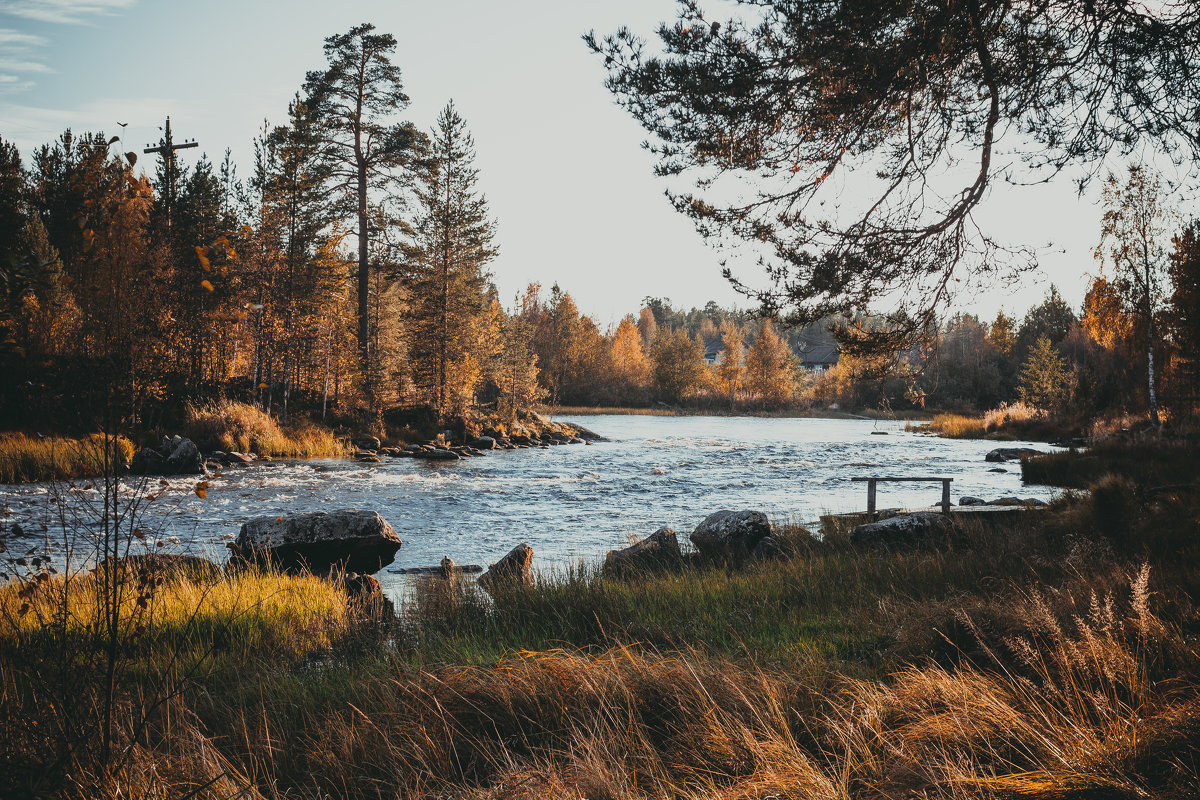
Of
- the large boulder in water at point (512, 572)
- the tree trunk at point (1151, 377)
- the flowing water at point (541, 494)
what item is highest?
the tree trunk at point (1151, 377)

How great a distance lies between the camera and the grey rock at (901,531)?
8570mm

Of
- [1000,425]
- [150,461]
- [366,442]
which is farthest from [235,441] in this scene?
[1000,425]

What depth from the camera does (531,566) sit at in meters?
8.09

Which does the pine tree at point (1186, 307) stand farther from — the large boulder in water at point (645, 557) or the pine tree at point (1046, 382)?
the large boulder in water at point (645, 557)

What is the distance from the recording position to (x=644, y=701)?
133 inches

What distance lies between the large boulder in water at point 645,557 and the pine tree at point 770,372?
57.2 metres

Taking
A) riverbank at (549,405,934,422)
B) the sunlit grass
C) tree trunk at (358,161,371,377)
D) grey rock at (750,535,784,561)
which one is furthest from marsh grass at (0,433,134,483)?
riverbank at (549,405,934,422)

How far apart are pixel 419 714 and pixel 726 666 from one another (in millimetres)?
1639

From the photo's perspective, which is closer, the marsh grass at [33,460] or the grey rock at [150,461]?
the marsh grass at [33,460]

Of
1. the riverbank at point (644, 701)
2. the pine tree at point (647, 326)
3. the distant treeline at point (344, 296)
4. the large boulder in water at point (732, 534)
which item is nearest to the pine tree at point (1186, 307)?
the distant treeline at point (344, 296)

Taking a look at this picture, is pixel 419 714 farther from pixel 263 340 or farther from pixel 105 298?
pixel 263 340

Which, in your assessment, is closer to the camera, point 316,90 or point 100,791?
point 100,791

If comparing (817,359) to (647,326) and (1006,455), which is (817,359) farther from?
(1006,455)

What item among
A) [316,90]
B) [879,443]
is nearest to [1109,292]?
[879,443]
